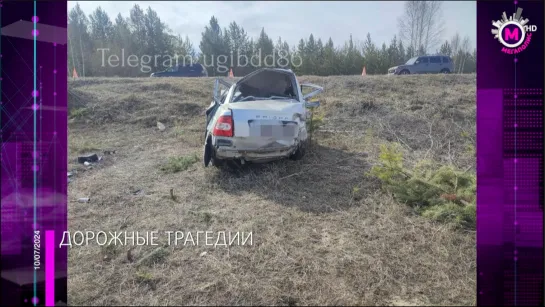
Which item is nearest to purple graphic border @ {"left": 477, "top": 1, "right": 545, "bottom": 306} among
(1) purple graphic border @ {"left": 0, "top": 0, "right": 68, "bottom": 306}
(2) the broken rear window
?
(1) purple graphic border @ {"left": 0, "top": 0, "right": 68, "bottom": 306}

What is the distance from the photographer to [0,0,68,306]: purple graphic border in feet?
5.79

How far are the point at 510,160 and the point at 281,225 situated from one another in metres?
1.76

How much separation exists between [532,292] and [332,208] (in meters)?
1.71

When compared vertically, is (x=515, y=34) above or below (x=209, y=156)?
above

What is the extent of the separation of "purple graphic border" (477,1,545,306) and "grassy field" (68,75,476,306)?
1.04 feet

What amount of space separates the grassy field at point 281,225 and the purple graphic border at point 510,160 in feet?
1.04

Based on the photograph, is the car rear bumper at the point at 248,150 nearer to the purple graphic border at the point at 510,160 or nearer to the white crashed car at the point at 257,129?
the white crashed car at the point at 257,129

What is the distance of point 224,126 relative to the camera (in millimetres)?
3830

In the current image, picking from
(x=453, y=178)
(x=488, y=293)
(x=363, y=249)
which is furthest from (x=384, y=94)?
(x=488, y=293)

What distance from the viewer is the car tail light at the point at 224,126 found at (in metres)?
3.80

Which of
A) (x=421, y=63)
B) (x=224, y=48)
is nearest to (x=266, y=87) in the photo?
(x=224, y=48)
